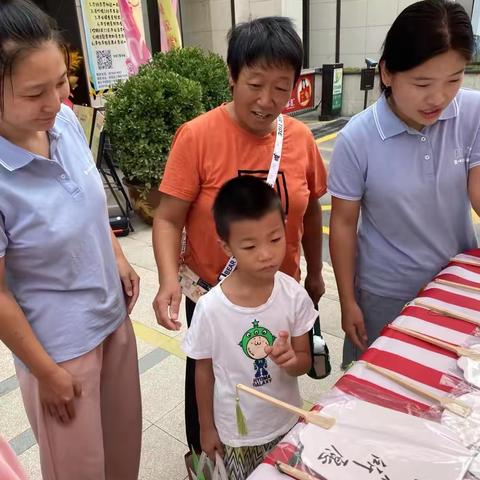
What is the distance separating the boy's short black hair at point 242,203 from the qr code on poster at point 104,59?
5186mm

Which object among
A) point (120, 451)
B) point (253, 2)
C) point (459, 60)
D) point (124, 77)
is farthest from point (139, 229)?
point (253, 2)

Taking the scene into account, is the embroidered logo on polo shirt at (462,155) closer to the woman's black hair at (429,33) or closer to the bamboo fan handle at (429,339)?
the woman's black hair at (429,33)

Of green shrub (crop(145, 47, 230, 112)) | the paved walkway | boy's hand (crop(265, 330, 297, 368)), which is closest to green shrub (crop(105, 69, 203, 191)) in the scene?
green shrub (crop(145, 47, 230, 112))

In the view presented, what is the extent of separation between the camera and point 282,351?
1.21m

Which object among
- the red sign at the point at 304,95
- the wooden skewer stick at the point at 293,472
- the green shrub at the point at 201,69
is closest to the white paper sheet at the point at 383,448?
the wooden skewer stick at the point at 293,472

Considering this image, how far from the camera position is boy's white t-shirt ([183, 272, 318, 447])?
130 cm

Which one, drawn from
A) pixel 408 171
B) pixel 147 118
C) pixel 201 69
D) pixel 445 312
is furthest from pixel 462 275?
pixel 201 69

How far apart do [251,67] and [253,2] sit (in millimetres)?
7986

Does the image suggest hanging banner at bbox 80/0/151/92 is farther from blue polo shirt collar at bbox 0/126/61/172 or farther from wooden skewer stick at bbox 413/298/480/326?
wooden skewer stick at bbox 413/298/480/326

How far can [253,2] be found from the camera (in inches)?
331

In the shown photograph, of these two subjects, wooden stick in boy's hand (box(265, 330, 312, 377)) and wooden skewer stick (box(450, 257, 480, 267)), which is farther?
wooden skewer stick (box(450, 257, 480, 267))

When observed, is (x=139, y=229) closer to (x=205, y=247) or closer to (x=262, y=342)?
(x=205, y=247)

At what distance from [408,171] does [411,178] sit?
24 millimetres

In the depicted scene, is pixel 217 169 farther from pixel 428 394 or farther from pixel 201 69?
pixel 201 69
